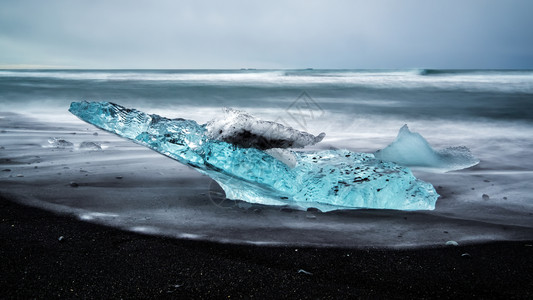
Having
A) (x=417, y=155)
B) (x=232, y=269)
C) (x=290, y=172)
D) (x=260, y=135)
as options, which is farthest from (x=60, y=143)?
(x=417, y=155)

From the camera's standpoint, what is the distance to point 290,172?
268 cm

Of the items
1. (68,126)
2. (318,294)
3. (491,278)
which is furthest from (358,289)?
(68,126)

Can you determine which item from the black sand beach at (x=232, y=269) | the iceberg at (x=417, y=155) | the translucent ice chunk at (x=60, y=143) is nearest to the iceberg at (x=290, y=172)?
the iceberg at (x=417, y=155)

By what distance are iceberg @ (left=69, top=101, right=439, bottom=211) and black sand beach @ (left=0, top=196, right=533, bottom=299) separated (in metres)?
0.64

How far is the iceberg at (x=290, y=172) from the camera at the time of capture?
2387 mm

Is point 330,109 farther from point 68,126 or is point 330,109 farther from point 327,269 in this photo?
point 327,269

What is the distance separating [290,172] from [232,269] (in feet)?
4.02

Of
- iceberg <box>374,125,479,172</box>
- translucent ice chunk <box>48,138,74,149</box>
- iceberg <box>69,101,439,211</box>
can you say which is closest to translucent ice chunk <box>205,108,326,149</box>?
iceberg <box>69,101,439,211</box>

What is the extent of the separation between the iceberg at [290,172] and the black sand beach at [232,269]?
64 centimetres

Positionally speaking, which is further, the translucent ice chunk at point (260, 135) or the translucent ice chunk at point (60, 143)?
the translucent ice chunk at point (60, 143)

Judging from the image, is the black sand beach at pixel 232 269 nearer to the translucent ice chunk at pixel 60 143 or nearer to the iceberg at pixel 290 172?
the iceberg at pixel 290 172

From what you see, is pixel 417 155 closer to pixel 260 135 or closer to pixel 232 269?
pixel 260 135

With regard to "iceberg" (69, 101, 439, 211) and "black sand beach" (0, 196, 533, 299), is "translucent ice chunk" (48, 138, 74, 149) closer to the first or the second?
"iceberg" (69, 101, 439, 211)

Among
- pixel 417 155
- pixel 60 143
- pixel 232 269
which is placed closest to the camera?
pixel 232 269
